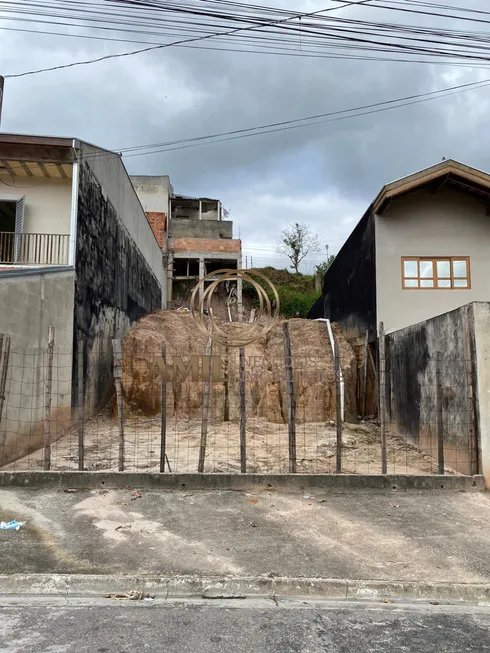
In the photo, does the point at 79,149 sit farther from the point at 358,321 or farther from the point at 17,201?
the point at 358,321

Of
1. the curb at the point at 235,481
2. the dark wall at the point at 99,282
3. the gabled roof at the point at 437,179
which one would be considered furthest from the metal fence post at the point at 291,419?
the gabled roof at the point at 437,179

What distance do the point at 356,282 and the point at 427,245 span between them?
9.13 ft

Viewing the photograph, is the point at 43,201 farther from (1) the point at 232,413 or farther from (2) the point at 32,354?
(1) the point at 232,413

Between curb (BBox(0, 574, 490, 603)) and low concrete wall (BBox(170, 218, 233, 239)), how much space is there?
32.2 meters

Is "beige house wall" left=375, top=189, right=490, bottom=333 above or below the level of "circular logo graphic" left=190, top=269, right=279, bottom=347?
above

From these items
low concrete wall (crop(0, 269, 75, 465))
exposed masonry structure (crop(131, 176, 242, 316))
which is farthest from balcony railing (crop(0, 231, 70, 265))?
exposed masonry structure (crop(131, 176, 242, 316))

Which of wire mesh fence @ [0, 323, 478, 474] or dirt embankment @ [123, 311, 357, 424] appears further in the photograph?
dirt embankment @ [123, 311, 357, 424]

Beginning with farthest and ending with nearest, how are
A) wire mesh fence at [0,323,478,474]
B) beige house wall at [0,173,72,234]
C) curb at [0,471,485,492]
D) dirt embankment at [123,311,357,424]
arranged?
beige house wall at [0,173,72,234], dirt embankment at [123,311,357,424], wire mesh fence at [0,323,478,474], curb at [0,471,485,492]

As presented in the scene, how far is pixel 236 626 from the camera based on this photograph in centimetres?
A: 325

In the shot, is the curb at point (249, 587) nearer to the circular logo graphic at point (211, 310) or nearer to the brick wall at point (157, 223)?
the circular logo graphic at point (211, 310)

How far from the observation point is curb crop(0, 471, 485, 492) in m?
6.25

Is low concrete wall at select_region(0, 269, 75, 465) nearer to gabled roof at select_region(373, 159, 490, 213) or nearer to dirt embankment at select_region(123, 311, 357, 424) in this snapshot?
dirt embankment at select_region(123, 311, 357, 424)

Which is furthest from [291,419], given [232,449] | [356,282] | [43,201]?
[43,201]

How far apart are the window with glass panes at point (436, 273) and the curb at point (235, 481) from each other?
7246 millimetres
